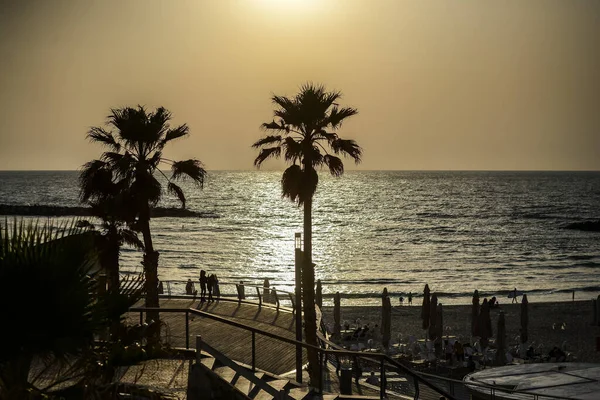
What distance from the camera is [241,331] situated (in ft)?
73.7

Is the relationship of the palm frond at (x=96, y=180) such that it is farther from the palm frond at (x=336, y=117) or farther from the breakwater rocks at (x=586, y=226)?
the breakwater rocks at (x=586, y=226)

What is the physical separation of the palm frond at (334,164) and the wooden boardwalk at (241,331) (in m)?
4.73

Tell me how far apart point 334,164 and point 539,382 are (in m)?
8.28

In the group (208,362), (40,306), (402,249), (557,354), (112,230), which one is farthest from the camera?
(402,249)

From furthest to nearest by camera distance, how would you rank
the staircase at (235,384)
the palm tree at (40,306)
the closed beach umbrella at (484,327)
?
the closed beach umbrella at (484,327)
the staircase at (235,384)
the palm tree at (40,306)

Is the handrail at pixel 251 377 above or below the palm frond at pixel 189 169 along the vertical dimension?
below

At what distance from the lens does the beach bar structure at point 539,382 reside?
1697cm

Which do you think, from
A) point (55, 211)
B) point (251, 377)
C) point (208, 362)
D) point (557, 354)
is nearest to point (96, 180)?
point (208, 362)

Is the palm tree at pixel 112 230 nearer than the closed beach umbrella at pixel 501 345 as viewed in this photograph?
Yes

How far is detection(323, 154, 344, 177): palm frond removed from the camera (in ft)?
74.6

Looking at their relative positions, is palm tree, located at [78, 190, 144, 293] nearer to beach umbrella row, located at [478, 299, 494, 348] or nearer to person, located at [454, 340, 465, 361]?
person, located at [454, 340, 465, 361]

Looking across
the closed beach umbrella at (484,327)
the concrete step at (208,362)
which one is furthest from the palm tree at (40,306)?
the closed beach umbrella at (484,327)

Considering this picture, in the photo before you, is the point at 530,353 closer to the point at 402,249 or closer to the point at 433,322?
the point at 433,322

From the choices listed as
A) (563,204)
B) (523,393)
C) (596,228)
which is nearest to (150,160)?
(523,393)
